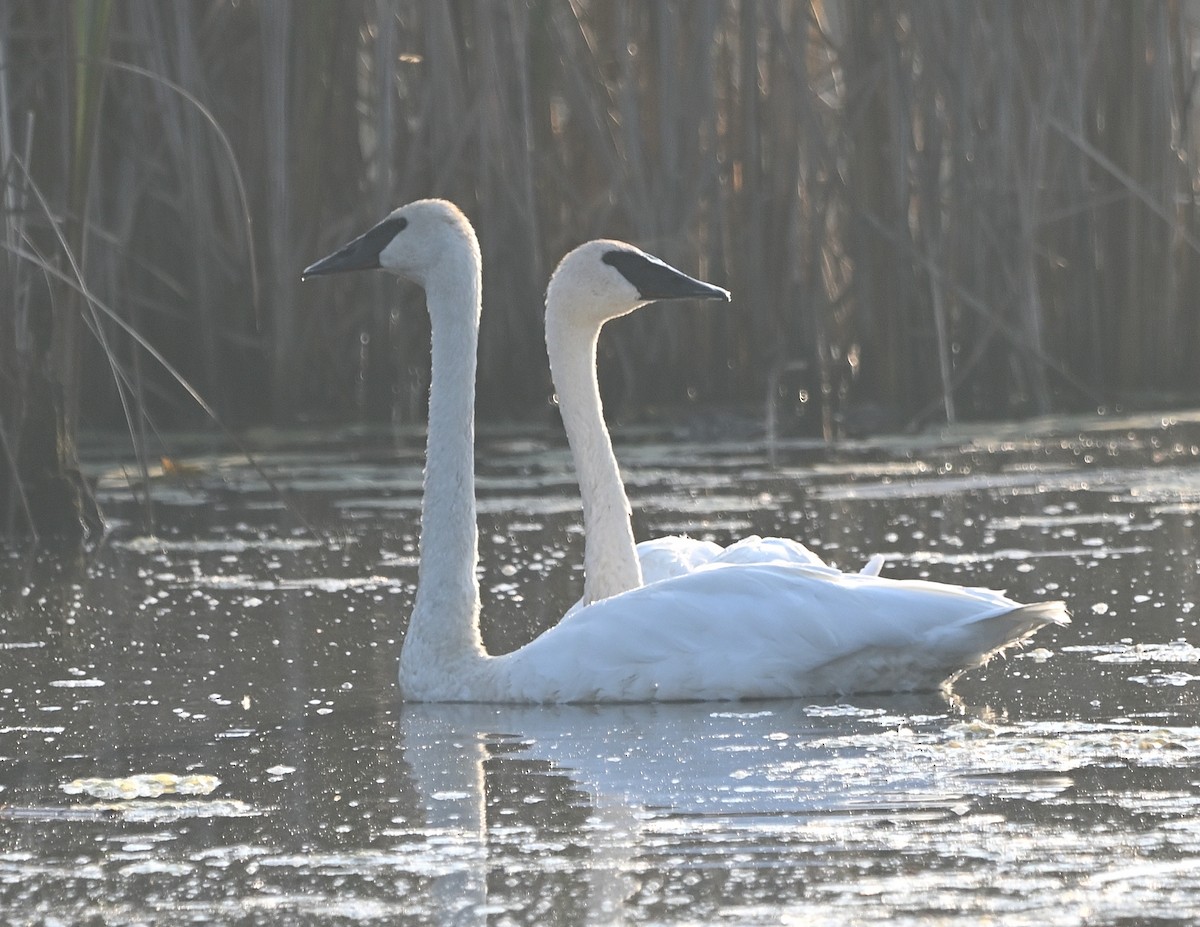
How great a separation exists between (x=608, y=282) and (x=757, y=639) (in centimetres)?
136

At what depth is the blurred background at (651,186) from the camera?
34.1 feet

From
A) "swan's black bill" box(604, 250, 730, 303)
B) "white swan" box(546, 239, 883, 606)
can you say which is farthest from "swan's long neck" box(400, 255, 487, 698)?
"swan's black bill" box(604, 250, 730, 303)

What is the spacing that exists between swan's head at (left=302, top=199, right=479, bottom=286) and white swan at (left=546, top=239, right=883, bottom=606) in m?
0.34

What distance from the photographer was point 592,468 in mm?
6395

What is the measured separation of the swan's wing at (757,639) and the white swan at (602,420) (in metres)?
0.56

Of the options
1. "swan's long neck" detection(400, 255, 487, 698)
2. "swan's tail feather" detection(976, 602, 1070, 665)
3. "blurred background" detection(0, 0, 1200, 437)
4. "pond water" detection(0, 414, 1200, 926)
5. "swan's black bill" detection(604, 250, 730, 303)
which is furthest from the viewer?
"blurred background" detection(0, 0, 1200, 437)

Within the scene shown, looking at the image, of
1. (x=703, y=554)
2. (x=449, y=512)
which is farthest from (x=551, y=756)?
(x=703, y=554)

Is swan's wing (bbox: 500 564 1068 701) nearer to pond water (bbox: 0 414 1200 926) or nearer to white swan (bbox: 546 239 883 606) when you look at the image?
pond water (bbox: 0 414 1200 926)

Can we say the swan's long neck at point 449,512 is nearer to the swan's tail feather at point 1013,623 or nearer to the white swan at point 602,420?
the white swan at point 602,420

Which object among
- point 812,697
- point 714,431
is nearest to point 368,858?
point 812,697

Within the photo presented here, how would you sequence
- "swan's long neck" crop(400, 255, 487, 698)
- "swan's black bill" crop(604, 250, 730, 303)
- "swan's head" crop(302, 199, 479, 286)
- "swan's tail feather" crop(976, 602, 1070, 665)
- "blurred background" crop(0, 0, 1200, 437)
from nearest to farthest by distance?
"swan's tail feather" crop(976, 602, 1070, 665) → "swan's long neck" crop(400, 255, 487, 698) → "swan's head" crop(302, 199, 479, 286) → "swan's black bill" crop(604, 250, 730, 303) → "blurred background" crop(0, 0, 1200, 437)

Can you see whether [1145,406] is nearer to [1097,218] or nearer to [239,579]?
[1097,218]

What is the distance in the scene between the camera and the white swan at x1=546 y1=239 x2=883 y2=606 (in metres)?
6.20

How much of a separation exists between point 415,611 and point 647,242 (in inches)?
194
